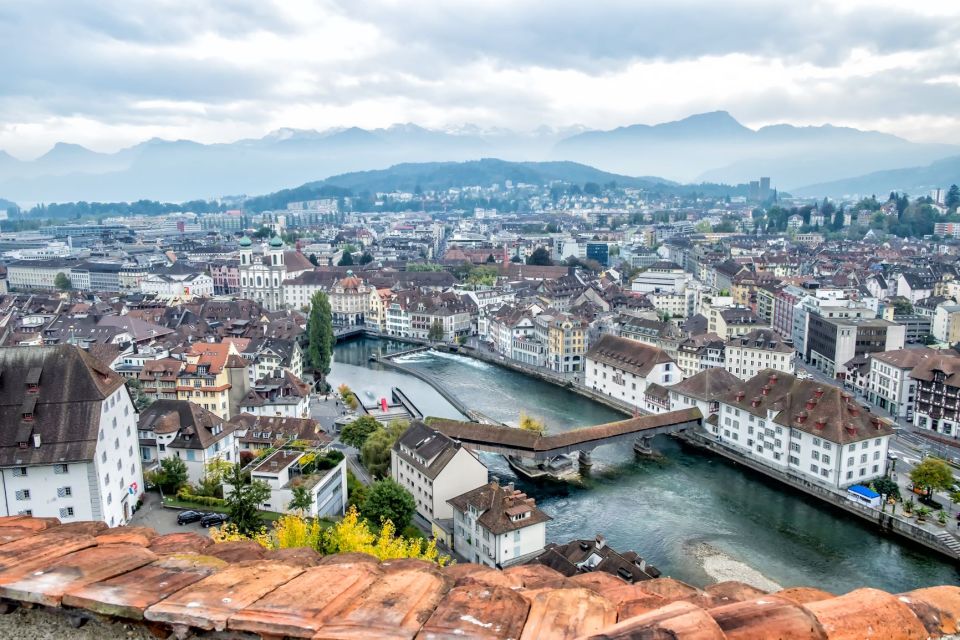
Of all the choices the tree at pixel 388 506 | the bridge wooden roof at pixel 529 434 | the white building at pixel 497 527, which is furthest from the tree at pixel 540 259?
the tree at pixel 388 506

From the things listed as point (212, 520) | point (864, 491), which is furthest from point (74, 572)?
point (864, 491)

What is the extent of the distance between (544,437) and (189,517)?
399 inches

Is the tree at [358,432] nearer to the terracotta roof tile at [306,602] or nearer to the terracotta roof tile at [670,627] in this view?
the terracotta roof tile at [306,602]

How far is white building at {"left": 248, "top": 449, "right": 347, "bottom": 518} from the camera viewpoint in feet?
46.8

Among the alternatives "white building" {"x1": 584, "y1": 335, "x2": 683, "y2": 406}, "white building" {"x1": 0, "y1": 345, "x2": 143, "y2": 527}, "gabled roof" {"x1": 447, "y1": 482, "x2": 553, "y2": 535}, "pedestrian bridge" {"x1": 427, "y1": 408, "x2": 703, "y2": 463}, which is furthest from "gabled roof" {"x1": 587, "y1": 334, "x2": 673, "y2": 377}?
"white building" {"x1": 0, "y1": 345, "x2": 143, "y2": 527}

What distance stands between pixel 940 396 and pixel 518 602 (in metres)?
24.5

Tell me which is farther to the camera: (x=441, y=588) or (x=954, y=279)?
(x=954, y=279)

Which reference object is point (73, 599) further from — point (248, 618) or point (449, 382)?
point (449, 382)

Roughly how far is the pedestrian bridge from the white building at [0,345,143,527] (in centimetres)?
897

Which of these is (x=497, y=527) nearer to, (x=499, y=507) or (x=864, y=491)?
(x=499, y=507)

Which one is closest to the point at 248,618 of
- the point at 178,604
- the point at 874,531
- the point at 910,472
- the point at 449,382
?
the point at 178,604

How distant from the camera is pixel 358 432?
19984 millimetres

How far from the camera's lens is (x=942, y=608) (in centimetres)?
289

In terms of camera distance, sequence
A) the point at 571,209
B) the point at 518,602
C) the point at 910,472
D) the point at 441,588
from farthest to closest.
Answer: the point at 571,209, the point at 910,472, the point at 441,588, the point at 518,602
